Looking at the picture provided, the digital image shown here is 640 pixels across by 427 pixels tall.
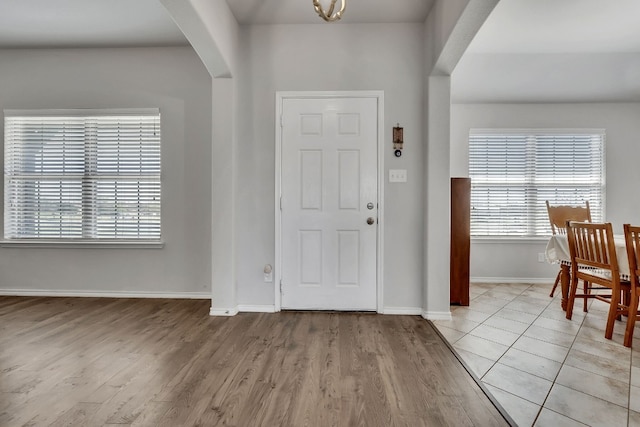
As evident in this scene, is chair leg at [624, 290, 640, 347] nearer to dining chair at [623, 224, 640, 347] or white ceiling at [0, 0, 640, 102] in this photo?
dining chair at [623, 224, 640, 347]

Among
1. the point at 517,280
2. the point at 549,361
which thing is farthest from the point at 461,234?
the point at 517,280

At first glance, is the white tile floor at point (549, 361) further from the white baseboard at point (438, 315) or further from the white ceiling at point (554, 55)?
the white ceiling at point (554, 55)

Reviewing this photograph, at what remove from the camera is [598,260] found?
254cm

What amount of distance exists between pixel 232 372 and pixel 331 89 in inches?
98.1

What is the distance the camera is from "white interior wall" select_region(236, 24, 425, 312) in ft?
9.57

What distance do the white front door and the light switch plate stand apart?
15 cm

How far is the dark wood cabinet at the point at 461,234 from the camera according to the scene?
3.19m

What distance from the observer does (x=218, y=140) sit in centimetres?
287

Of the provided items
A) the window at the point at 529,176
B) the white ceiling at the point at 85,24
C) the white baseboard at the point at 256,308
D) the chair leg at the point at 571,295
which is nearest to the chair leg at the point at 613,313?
the chair leg at the point at 571,295

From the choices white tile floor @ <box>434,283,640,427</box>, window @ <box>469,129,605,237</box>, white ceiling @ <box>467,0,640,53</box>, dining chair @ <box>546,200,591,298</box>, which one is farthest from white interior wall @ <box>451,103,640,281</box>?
white ceiling @ <box>467,0,640,53</box>

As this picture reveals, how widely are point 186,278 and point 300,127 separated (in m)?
2.09

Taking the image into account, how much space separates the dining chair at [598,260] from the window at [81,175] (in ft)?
13.7

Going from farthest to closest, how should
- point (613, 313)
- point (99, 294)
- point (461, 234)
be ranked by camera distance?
point (99, 294) < point (461, 234) < point (613, 313)

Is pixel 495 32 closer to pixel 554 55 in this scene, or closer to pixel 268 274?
pixel 554 55
